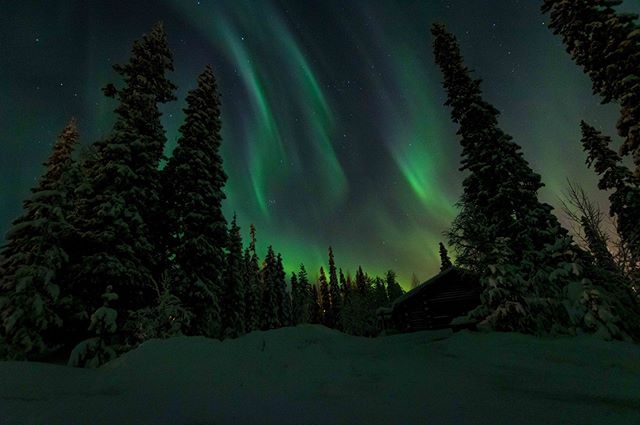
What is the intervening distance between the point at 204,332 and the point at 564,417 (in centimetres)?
1356

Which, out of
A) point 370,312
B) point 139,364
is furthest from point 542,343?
point 370,312

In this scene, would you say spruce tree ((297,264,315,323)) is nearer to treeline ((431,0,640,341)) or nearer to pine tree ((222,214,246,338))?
pine tree ((222,214,246,338))

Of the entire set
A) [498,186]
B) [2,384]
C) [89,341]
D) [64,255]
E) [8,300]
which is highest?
[498,186]

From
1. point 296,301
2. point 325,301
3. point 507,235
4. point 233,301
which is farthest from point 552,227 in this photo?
point 325,301

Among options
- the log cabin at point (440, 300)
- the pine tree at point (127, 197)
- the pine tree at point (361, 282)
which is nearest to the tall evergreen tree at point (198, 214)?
the pine tree at point (127, 197)

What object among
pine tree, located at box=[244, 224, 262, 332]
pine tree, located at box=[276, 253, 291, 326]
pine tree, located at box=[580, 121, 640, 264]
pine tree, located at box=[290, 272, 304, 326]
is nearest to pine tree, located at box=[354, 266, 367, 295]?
pine tree, located at box=[290, 272, 304, 326]

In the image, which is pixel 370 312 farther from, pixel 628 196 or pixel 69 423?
pixel 69 423

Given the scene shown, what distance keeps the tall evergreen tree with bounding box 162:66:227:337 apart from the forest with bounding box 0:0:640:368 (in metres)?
0.07

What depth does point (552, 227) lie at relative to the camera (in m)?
13.4

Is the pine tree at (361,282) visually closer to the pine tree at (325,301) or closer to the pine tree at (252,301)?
the pine tree at (325,301)

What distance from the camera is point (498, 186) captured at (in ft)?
47.5

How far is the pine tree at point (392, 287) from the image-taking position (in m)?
87.4

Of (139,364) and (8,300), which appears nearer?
(139,364)

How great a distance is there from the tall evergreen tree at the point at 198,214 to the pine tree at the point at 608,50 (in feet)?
59.7
